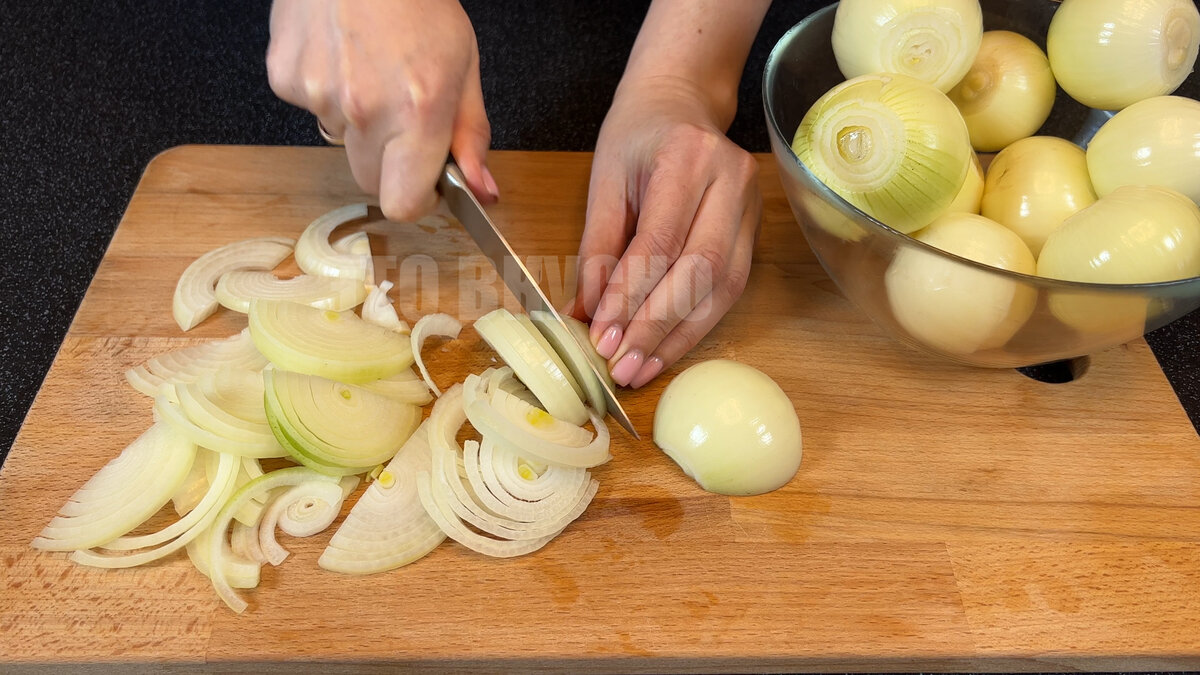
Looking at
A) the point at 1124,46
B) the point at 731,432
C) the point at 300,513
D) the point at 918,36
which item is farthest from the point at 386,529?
the point at 1124,46

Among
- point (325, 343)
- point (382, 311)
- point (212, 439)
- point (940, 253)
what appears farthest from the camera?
point (382, 311)

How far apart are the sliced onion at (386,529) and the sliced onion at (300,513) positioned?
29 mm

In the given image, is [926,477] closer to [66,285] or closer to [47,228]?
[66,285]

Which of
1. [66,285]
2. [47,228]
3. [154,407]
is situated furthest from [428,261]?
[47,228]

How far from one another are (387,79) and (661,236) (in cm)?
44

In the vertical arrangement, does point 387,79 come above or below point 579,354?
above

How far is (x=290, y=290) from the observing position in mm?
1312

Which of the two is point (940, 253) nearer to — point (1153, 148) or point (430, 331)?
point (1153, 148)

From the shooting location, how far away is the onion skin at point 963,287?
3.24 feet

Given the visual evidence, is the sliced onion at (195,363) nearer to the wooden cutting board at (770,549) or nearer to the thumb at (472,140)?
the wooden cutting board at (770,549)

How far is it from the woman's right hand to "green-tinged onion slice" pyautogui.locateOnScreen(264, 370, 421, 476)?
0.28 metres

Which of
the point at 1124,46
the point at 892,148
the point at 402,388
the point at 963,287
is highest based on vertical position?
the point at 1124,46

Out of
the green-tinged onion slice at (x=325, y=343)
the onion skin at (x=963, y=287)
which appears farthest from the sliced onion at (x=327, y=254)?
the onion skin at (x=963, y=287)

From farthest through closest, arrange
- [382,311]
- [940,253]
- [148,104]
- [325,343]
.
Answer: [148,104], [382,311], [325,343], [940,253]
